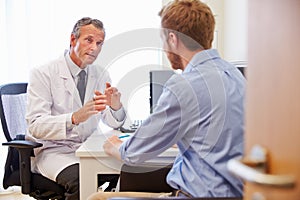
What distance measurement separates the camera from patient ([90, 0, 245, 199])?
4.12 feet

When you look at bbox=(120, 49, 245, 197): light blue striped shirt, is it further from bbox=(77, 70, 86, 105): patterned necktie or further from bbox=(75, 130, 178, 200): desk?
bbox=(77, 70, 86, 105): patterned necktie

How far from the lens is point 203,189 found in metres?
1.26

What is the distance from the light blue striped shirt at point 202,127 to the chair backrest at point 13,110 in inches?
48.0

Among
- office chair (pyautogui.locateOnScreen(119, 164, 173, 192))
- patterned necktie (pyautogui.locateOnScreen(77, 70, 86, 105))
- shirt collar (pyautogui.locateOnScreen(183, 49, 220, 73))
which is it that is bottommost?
office chair (pyautogui.locateOnScreen(119, 164, 173, 192))

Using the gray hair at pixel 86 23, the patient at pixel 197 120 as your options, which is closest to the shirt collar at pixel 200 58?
the patient at pixel 197 120

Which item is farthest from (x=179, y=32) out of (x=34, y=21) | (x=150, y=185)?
(x=34, y=21)

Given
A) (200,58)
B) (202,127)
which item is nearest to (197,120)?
(202,127)

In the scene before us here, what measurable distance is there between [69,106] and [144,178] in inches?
32.6

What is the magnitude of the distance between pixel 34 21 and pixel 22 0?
19 cm

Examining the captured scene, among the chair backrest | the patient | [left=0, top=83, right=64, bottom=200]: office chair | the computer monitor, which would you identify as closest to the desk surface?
the patient

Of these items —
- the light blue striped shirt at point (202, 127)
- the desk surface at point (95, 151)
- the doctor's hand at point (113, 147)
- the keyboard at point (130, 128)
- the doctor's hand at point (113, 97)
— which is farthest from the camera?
the keyboard at point (130, 128)

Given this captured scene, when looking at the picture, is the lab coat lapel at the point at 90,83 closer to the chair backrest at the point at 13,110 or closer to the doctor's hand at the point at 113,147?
the chair backrest at the point at 13,110

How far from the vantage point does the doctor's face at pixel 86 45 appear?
2232mm

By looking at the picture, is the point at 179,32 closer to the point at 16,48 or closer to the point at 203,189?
the point at 203,189
